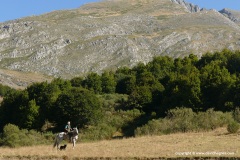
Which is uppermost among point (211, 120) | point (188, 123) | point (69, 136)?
point (69, 136)

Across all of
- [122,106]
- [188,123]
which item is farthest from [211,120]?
[122,106]

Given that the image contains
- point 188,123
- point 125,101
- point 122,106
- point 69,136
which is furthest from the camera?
point 125,101

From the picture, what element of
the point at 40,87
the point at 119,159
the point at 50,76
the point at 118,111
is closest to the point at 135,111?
the point at 118,111

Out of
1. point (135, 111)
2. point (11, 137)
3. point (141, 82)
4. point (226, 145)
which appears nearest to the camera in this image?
point (226, 145)

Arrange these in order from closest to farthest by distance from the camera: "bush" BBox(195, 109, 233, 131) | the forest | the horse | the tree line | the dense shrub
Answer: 1. the horse
2. "bush" BBox(195, 109, 233, 131)
3. the dense shrub
4. the forest
5. the tree line

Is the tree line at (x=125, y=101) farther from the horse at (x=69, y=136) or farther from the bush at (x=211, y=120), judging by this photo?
the horse at (x=69, y=136)

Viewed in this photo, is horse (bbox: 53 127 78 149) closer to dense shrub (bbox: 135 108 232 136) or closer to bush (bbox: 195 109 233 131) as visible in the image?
dense shrub (bbox: 135 108 232 136)

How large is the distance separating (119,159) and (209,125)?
22323 mm

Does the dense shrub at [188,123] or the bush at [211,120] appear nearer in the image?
the bush at [211,120]

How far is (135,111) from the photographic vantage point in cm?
6750

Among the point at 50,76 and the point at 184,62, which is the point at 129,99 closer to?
the point at 184,62

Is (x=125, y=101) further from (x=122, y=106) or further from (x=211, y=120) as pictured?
(x=211, y=120)

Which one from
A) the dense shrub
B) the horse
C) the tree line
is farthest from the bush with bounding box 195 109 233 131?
the horse

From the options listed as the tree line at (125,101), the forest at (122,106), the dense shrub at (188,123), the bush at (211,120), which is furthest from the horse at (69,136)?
the tree line at (125,101)
